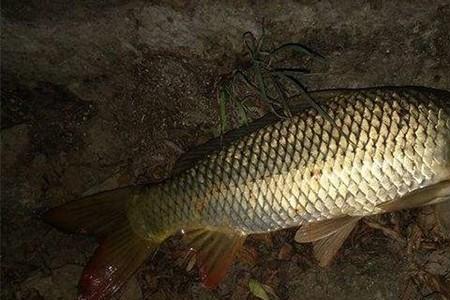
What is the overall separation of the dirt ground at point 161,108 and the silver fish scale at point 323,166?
13.7 inches

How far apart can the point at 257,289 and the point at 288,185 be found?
77 cm

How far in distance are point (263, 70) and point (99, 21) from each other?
2.68 ft

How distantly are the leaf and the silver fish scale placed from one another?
48 cm

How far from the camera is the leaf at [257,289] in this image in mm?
2590

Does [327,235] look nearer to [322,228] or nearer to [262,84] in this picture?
[322,228]

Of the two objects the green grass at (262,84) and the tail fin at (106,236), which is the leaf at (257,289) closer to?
the tail fin at (106,236)

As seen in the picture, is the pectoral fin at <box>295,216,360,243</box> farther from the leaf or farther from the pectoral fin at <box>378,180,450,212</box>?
the leaf

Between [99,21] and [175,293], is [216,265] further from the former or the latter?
[99,21]

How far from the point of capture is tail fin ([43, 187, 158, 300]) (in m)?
2.39

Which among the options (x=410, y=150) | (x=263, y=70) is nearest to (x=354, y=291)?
(x=410, y=150)

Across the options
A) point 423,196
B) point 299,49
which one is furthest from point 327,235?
point 299,49

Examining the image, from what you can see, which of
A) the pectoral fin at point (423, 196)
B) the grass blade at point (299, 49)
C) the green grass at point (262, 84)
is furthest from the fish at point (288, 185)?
the grass blade at point (299, 49)

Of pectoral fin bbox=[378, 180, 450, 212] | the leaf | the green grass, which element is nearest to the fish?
pectoral fin bbox=[378, 180, 450, 212]

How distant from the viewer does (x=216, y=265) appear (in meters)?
2.36
